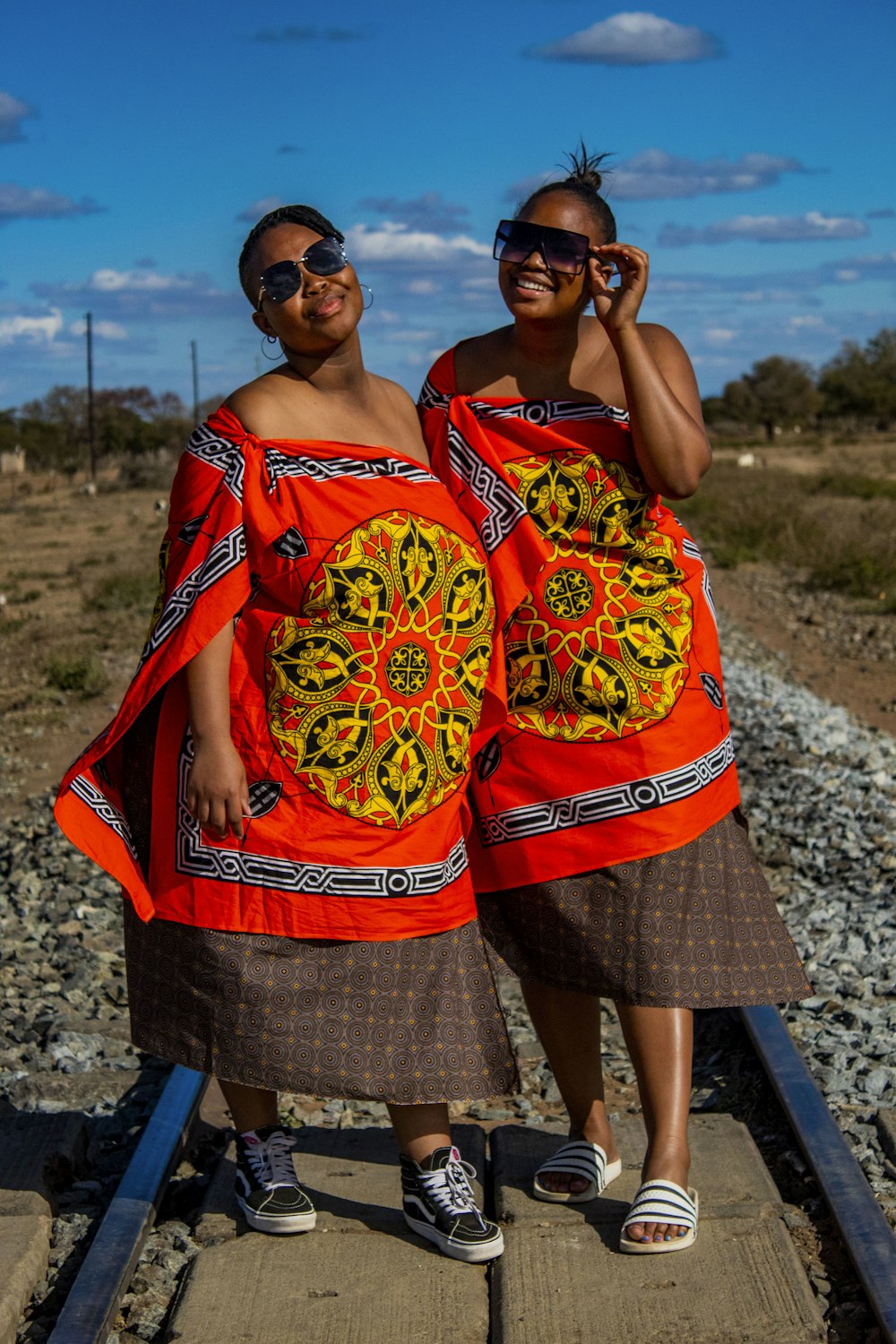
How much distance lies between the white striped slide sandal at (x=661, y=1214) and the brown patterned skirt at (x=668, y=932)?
0.40 m

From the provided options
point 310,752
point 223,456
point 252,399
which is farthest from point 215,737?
Result: point 252,399

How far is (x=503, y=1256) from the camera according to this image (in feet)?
10.7

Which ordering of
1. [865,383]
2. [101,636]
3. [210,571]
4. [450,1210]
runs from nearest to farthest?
[210,571] → [450,1210] → [101,636] → [865,383]

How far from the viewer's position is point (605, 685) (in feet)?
10.7

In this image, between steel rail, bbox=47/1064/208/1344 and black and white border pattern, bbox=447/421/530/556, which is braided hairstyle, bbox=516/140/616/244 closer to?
black and white border pattern, bbox=447/421/530/556

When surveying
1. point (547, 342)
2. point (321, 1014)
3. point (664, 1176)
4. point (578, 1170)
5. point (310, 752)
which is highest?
point (547, 342)

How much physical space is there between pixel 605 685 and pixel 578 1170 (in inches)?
46.1

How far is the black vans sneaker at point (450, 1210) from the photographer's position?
325cm

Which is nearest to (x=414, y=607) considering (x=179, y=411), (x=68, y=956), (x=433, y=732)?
(x=433, y=732)

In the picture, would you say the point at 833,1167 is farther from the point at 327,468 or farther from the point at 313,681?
the point at 327,468

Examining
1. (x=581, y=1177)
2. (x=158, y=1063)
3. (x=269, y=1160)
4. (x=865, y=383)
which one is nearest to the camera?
(x=269, y=1160)

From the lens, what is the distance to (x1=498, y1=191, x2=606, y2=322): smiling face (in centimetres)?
324

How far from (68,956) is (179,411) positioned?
97.1 meters

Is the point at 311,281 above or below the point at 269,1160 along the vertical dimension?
above
